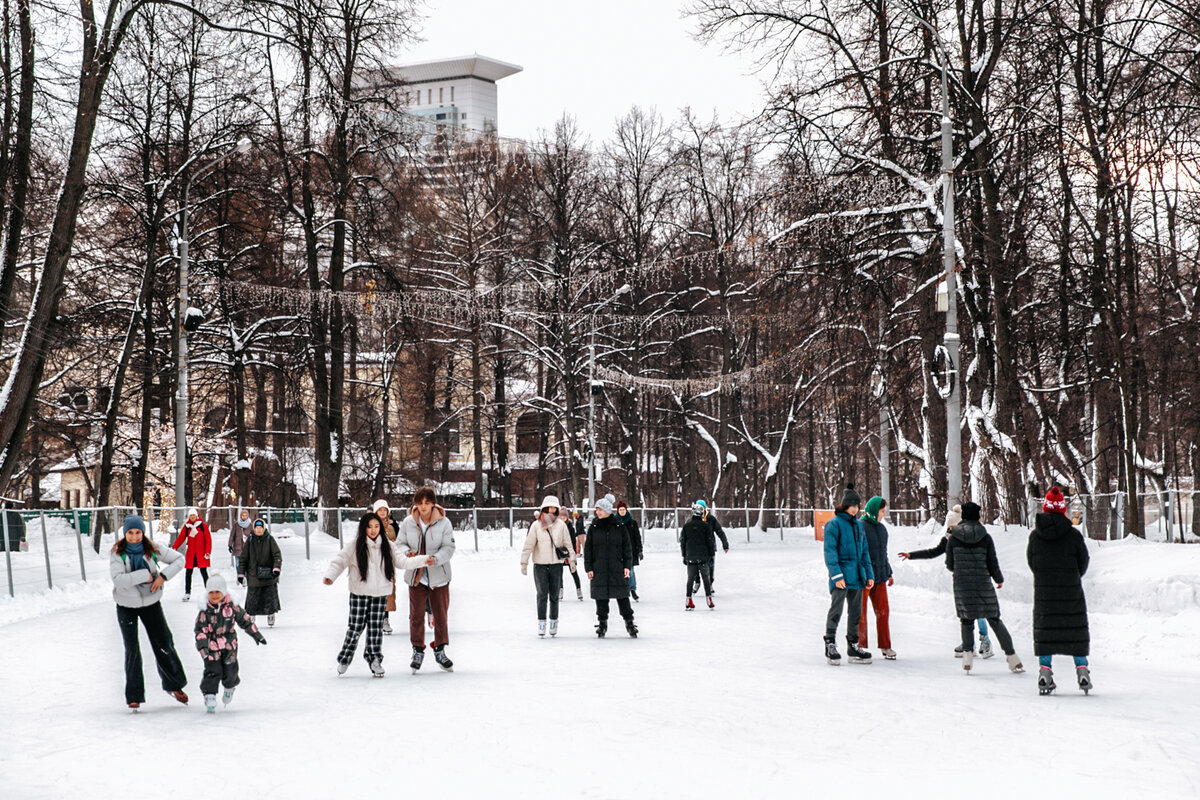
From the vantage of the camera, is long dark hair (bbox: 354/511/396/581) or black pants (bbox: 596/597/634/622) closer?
long dark hair (bbox: 354/511/396/581)

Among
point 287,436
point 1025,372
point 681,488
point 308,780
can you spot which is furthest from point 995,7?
point 681,488

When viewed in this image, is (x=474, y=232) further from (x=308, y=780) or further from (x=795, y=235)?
(x=308, y=780)

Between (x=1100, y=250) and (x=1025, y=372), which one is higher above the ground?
(x=1100, y=250)

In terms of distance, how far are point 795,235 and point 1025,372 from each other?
35.5ft

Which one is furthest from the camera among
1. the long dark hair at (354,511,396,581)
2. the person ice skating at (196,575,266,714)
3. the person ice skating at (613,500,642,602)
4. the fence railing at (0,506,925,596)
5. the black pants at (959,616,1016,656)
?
the fence railing at (0,506,925,596)

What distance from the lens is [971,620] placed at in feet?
38.3

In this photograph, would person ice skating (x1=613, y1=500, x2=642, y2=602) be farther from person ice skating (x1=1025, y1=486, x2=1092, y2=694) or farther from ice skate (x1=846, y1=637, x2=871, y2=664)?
person ice skating (x1=1025, y1=486, x2=1092, y2=694)

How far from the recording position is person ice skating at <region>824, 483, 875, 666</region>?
12031 millimetres

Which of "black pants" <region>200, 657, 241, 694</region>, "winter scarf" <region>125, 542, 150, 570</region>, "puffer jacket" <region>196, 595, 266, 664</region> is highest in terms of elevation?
"winter scarf" <region>125, 542, 150, 570</region>

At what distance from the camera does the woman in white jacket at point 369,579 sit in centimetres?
1125

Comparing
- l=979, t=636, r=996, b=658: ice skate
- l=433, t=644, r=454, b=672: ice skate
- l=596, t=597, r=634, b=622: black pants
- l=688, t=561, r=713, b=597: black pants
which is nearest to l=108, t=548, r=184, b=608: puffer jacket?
l=433, t=644, r=454, b=672: ice skate

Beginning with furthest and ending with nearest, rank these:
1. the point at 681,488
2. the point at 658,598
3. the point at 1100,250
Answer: the point at 681,488 < the point at 1100,250 < the point at 658,598

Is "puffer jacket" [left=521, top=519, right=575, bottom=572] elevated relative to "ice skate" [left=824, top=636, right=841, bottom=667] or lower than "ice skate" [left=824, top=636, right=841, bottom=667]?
elevated

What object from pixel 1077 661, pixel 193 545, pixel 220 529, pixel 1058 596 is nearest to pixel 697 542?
pixel 193 545
